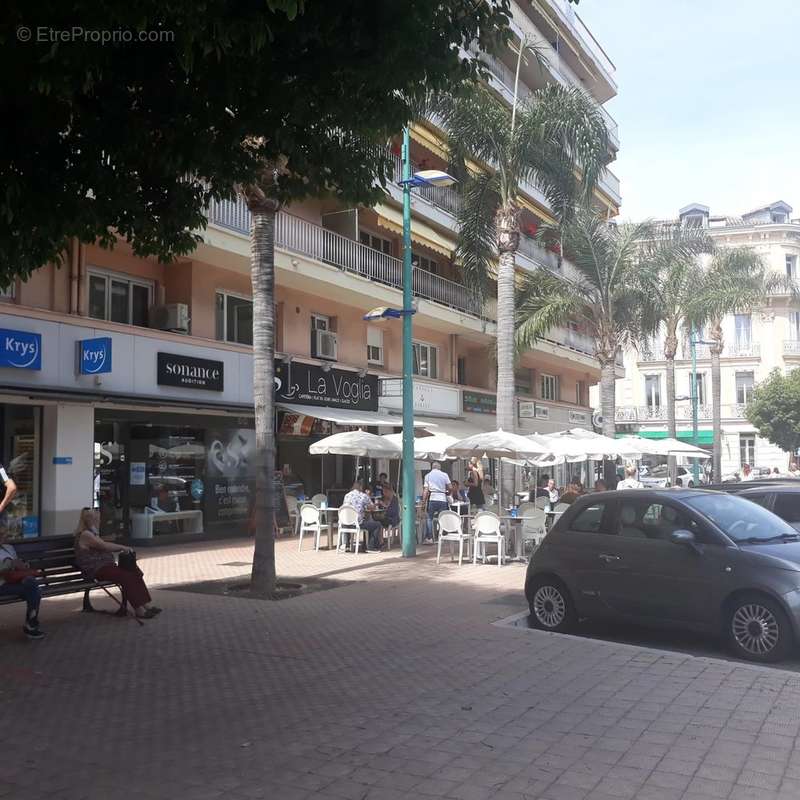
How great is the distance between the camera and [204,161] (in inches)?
319

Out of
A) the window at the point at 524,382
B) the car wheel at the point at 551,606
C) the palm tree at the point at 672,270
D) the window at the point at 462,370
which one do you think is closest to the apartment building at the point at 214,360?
the window at the point at 462,370

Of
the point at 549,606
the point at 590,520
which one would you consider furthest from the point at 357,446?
the point at 590,520

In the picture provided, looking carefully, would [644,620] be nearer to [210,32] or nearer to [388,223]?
[210,32]

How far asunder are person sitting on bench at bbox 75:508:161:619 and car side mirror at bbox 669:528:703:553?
18.9ft

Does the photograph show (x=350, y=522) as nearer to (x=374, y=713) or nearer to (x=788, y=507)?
(x=788, y=507)

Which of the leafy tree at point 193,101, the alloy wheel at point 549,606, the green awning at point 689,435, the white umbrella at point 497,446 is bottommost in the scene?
the alloy wheel at point 549,606

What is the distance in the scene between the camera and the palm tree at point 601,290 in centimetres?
2598

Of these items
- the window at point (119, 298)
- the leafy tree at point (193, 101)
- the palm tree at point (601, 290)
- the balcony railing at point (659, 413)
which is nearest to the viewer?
the leafy tree at point (193, 101)

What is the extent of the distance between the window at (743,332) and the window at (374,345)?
138 feet

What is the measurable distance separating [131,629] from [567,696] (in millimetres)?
4937

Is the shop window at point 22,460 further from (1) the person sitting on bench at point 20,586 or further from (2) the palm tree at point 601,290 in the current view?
(2) the palm tree at point 601,290

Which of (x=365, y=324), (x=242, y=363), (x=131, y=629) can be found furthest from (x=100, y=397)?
(x=365, y=324)

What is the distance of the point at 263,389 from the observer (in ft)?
40.4

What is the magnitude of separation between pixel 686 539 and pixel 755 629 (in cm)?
99
